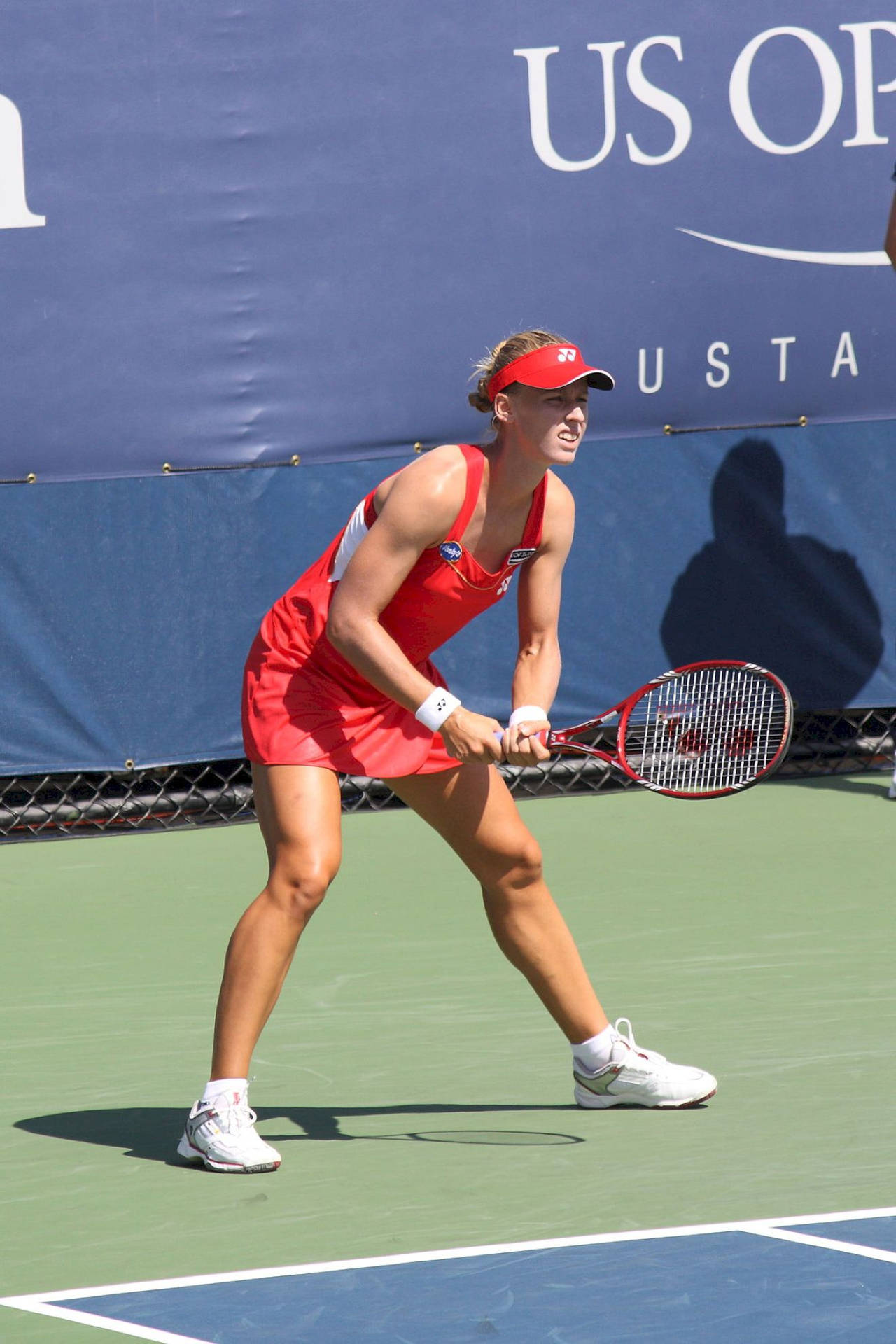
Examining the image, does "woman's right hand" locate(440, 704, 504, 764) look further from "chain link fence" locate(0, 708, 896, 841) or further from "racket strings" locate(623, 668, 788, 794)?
"chain link fence" locate(0, 708, 896, 841)

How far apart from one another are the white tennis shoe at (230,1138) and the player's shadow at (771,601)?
12.5 ft

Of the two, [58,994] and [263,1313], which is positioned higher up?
[263,1313]

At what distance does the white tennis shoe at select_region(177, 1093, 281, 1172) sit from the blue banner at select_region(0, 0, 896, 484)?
346 centimetres

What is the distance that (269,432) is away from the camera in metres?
6.66

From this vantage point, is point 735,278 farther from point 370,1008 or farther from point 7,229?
point 370,1008

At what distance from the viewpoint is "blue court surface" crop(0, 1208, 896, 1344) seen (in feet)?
8.91

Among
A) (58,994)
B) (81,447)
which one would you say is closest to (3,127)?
(81,447)

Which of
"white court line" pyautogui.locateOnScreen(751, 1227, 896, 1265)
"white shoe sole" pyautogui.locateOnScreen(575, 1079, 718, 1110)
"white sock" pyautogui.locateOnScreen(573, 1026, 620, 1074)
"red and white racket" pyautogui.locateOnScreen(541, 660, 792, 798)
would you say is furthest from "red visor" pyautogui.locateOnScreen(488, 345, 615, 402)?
"white court line" pyautogui.locateOnScreen(751, 1227, 896, 1265)

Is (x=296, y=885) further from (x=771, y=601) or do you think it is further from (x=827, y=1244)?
(x=771, y=601)

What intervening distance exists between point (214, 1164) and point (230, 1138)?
59mm

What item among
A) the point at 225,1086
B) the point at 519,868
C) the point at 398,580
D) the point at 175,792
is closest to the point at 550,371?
the point at 398,580

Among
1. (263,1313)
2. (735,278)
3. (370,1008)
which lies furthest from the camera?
(735,278)

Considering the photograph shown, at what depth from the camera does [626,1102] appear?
3809 mm

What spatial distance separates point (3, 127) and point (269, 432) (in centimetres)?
127
